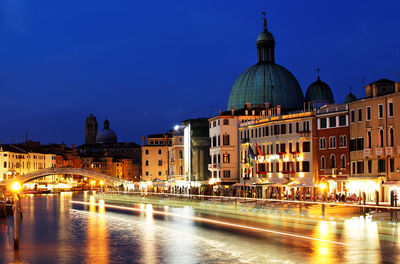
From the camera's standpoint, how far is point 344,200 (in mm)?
48031

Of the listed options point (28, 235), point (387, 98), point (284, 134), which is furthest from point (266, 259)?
point (284, 134)

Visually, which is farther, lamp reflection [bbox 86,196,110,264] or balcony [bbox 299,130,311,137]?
balcony [bbox 299,130,311,137]

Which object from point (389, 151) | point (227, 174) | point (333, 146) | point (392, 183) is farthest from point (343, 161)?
point (227, 174)

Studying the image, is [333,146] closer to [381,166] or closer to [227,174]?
[381,166]

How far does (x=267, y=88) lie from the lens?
85.8m

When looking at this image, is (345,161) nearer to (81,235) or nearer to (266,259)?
(81,235)

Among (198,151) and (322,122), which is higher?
(322,122)

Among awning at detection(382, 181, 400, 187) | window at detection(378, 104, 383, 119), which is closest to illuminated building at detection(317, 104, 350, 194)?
window at detection(378, 104, 383, 119)

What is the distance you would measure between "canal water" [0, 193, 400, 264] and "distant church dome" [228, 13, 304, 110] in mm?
50404

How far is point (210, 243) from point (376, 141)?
2951 cm

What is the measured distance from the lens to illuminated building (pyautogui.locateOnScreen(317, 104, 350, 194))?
56.1 meters

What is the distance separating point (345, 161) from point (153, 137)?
78.7 m

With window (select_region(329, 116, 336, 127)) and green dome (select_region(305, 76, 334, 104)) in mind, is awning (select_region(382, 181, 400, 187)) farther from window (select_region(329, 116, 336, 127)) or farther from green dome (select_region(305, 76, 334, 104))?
green dome (select_region(305, 76, 334, 104))

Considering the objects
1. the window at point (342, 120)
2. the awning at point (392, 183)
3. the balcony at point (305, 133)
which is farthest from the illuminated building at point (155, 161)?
the awning at point (392, 183)
